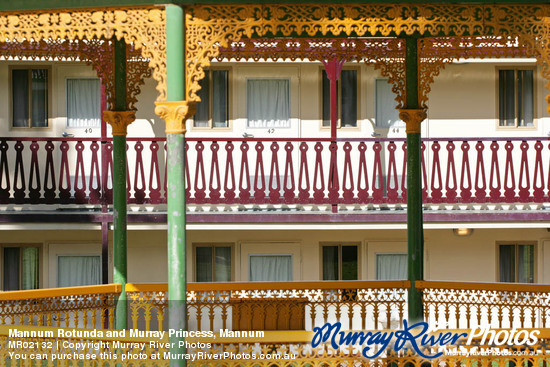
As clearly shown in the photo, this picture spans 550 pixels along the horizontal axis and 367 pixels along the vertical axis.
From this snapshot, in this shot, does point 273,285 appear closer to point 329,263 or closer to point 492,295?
point 492,295

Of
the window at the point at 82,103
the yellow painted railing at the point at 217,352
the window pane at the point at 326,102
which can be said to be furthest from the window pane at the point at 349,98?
the yellow painted railing at the point at 217,352

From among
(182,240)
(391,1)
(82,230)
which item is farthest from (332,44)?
(82,230)

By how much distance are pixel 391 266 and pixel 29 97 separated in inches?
325

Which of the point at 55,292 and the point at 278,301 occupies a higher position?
the point at 55,292

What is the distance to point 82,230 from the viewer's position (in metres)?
21.7

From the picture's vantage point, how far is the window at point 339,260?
71.3 ft

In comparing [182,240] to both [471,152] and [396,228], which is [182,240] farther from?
[471,152]

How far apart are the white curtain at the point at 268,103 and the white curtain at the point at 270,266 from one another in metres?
2.75

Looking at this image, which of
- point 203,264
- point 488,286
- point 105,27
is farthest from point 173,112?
point 203,264

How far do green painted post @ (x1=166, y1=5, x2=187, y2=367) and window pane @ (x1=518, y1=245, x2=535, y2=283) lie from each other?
43.1 feet

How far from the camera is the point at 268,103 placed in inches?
869

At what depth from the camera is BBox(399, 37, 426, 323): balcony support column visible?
42.4 ft

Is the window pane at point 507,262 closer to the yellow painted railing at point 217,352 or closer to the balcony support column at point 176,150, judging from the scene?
the yellow painted railing at point 217,352

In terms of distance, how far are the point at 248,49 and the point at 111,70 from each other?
2.19m
